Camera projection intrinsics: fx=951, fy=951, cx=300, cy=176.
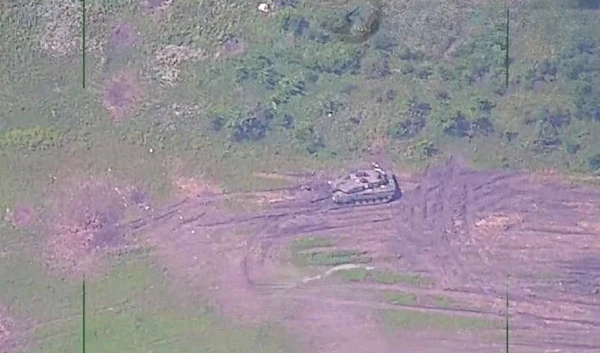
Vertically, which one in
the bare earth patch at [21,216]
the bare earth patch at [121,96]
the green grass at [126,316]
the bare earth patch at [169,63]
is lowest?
the green grass at [126,316]

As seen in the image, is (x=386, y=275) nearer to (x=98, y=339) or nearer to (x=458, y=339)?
(x=458, y=339)

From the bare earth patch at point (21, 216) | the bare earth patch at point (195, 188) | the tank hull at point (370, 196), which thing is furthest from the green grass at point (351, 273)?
the bare earth patch at point (21, 216)

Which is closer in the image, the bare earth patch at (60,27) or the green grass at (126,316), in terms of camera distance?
the green grass at (126,316)

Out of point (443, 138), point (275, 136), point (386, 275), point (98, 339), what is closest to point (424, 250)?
point (386, 275)

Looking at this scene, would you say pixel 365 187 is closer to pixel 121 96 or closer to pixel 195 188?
pixel 195 188

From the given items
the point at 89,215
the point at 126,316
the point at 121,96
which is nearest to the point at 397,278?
the point at 126,316

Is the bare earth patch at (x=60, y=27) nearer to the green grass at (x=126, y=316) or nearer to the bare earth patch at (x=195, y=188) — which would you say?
the bare earth patch at (x=195, y=188)

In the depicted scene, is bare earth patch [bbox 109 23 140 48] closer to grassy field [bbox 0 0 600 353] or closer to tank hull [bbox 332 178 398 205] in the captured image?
grassy field [bbox 0 0 600 353]
